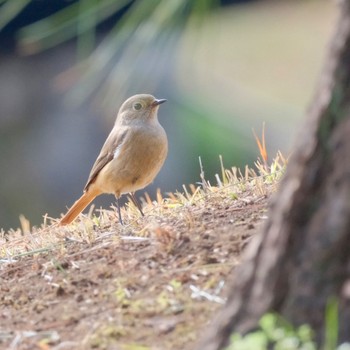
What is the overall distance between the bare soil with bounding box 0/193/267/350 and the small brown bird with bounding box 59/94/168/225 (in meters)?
1.56

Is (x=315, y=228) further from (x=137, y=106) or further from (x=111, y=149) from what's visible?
(x=137, y=106)

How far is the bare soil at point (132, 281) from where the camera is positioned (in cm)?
373

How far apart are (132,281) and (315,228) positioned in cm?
124

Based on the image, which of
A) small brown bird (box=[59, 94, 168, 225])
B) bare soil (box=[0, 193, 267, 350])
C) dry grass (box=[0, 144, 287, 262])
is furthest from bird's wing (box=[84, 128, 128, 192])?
bare soil (box=[0, 193, 267, 350])

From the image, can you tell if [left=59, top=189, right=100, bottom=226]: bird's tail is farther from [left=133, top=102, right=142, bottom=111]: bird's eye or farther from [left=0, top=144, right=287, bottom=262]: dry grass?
[left=0, top=144, right=287, bottom=262]: dry grass

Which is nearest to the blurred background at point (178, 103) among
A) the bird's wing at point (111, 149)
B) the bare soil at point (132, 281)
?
the bird's wing at point (111, 149)

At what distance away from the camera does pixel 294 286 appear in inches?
122

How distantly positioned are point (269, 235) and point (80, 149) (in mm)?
9299

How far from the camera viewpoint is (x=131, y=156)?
22.3 ft

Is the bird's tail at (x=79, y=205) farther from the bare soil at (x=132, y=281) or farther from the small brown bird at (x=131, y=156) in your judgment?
the bare soil at (x=132, y=281)

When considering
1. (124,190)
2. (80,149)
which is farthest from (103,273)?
(80,149)

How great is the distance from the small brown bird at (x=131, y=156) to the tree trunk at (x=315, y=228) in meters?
3.50

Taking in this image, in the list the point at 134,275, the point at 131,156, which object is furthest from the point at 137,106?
the point at 134,275

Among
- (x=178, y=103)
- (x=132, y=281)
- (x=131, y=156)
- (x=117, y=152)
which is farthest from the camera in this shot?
(x=178, y=103)
